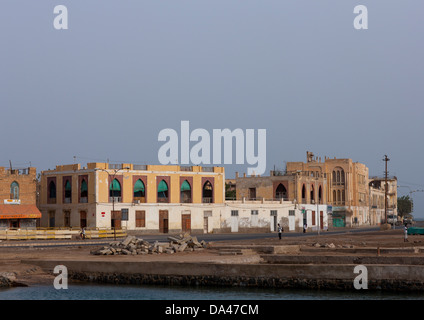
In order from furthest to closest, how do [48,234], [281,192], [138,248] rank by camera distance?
[281,192] < [48,234] < [138,248]

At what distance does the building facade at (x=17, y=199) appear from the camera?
69250 millimetres

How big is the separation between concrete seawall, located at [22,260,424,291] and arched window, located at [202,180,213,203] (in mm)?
51115

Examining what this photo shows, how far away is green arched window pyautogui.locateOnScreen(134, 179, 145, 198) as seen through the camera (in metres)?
80.1


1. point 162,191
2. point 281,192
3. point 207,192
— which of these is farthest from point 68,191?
point 281,192

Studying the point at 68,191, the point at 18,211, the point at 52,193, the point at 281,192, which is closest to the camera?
the point at 18,211

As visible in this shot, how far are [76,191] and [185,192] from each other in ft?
46.1

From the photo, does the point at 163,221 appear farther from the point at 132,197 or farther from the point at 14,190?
the point at 14,190

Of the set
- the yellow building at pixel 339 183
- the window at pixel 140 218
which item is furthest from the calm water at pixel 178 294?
the yellow building at pixel 339 183

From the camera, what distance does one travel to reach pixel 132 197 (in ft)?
260

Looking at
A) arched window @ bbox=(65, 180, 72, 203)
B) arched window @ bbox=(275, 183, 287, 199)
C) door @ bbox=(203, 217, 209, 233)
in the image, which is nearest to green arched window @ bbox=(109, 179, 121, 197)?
arched window @ bbox=(65, 180, 72, 203)

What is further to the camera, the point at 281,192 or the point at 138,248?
the point at 281,192

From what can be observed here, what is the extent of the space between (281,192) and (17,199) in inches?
1709

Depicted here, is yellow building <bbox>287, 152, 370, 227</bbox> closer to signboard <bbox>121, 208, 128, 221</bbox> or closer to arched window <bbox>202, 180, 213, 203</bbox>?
arched window <bbox>202, 180, 213, 203</bbox>
